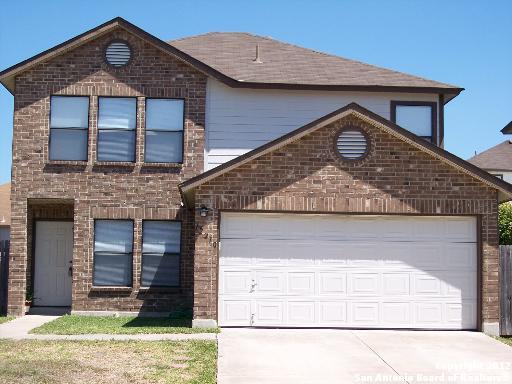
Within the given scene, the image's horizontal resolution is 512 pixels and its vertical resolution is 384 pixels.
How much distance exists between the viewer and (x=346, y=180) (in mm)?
13703

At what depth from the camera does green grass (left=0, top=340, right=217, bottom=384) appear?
359 inches

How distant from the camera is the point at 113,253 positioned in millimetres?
16328

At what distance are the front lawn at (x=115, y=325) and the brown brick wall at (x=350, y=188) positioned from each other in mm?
1108

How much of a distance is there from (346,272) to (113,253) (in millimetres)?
5878

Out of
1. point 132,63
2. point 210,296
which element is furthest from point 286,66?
point 210,296

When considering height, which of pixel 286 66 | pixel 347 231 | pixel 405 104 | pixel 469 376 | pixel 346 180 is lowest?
pixel 469 376

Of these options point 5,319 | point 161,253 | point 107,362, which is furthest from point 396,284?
point 5,319

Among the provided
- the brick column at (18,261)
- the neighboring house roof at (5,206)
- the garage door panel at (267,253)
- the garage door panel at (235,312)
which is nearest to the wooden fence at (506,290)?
the garage door panel at (267,253)

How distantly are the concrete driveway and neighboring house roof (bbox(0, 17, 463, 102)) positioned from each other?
248 inches

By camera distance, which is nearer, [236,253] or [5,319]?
[236,253]

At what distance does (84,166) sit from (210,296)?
17.0 ft

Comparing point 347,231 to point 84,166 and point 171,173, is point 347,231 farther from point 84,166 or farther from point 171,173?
point 84,166

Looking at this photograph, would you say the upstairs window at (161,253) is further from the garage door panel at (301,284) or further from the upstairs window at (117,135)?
the garage door panel at (301,284)

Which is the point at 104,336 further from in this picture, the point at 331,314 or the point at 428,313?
the point at 428,313
